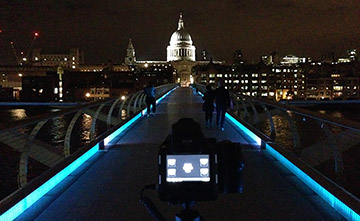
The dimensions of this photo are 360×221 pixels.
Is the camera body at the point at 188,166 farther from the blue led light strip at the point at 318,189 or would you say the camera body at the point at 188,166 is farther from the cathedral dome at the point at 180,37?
the cathedral dome at the point at 180,37

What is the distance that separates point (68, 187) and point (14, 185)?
35.1 ft

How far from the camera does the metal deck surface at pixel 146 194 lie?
4.98 m

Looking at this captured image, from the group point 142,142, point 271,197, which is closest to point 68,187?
point 271,197

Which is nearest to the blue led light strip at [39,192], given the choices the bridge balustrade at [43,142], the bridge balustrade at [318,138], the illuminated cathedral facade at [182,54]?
the bridge balustrade at [43,142]

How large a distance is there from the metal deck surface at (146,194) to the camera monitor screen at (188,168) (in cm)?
189

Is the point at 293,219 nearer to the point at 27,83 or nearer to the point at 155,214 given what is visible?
the point at 155,214

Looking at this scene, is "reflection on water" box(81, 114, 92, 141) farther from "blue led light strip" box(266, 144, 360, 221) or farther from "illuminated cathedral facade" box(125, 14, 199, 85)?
"illuminated cathedral facade" box(125, 14, 199, 85)

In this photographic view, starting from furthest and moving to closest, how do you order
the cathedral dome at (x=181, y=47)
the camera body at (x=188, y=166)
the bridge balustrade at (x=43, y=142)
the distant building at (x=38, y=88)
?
1. the cathedral dome at (x=181, y=47)
2. the distant building at (x=38, y=88)
3. the bridge balustrade at (x=43, y=142)
4. the camera body at (x=188, y=166)

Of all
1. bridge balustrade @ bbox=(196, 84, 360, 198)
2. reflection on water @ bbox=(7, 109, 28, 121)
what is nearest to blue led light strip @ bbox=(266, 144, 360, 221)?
bridge balustrade @ bbox=(196, 84, 360, 198)

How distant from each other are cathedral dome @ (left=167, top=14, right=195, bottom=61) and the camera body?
17705 centimetres

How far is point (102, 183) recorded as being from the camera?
6465mm

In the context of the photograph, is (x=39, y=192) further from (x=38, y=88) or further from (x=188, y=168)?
(x=38, y=88)

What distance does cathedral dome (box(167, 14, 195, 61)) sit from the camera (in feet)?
595

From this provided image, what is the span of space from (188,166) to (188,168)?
0.05ft
